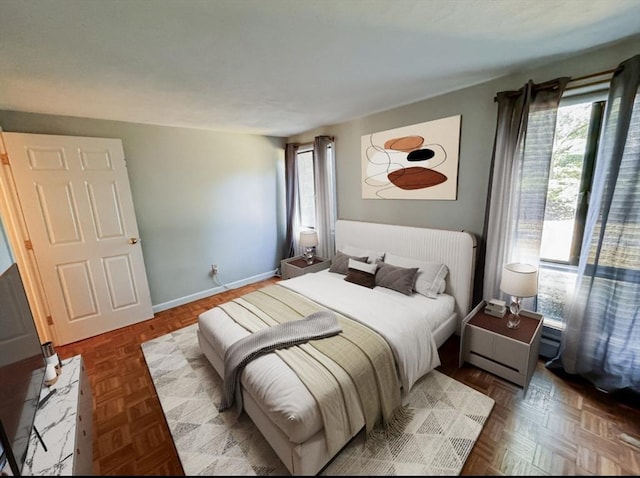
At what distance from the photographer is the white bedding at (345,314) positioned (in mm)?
1190

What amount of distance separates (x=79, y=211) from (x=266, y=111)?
2.20 m

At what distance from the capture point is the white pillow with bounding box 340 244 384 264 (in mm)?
2817

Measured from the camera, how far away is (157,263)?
10.7 feet

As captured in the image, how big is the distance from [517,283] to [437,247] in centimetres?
73

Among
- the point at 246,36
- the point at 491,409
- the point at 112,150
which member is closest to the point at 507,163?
the point at 491,409


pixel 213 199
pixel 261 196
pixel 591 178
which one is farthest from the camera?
pixel 261 196

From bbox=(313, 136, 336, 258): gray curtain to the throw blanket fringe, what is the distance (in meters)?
2.01

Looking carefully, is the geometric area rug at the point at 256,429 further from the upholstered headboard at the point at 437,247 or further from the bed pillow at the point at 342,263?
the bed pillow at the point at 342,263

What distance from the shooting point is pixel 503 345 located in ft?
5.95

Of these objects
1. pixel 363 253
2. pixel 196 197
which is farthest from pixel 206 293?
pixel 363 253

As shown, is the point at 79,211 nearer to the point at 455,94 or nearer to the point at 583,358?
the point at 455,94

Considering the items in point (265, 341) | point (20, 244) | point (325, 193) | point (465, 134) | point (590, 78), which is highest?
point (590, 78)

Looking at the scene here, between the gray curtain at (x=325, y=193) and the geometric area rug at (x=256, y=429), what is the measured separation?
209 cm

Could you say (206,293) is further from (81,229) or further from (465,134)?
(465,134)
